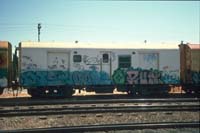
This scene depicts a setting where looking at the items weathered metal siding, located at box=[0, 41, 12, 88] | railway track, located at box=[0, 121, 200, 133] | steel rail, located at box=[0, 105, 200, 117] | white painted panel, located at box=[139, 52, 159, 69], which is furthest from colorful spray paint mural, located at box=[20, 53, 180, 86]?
railway track, located at box=[0, 121, 200, 133]

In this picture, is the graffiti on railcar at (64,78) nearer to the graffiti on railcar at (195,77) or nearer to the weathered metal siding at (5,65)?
the weathered metal siding at (5,65)

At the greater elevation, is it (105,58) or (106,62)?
(105,58)

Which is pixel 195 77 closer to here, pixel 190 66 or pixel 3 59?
pixel 190 66

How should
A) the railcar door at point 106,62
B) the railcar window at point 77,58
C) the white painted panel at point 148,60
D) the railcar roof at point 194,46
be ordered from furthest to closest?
the railcar roof at point 194,46 < the white painted panel at point 148,60 < the railcar door at point 106,62 < the railcar window at point 77,58

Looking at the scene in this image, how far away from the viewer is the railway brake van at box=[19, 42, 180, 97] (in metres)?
21.5

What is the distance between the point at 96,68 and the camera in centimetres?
2225

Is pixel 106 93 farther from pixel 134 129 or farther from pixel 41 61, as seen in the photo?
pixel 134 129

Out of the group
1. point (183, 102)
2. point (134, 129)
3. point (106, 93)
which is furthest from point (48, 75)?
point (134, 129)

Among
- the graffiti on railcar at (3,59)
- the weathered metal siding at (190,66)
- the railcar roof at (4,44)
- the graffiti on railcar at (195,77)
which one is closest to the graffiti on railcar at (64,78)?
the graffiti on railcar at (3,59)

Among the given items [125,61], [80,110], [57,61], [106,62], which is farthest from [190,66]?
[80,110]

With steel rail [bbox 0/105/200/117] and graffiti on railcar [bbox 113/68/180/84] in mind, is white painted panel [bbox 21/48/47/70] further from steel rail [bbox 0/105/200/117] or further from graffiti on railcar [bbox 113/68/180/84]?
steel rail [bbox 0/105/200/117]

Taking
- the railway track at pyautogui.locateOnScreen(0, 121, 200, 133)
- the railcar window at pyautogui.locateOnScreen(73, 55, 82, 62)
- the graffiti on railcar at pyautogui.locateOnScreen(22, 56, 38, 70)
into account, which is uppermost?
the railcar window at pyautogui.locateOnScreen(73, 55, 82, 62)

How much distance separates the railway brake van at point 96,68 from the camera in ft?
70.4

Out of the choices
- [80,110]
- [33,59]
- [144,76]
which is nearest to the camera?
[80,110]
